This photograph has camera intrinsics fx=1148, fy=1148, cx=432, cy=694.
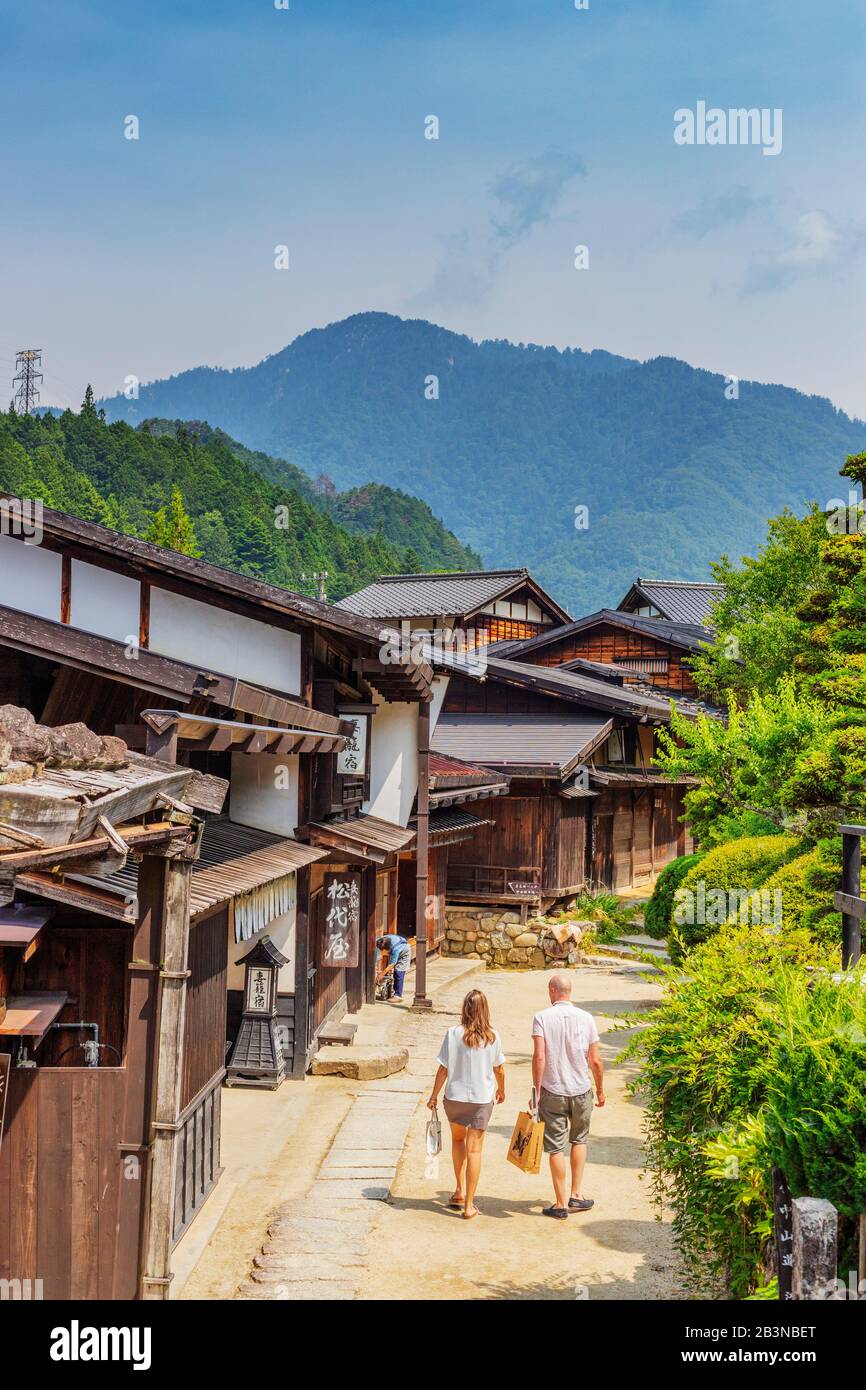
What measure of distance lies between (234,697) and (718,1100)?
4939mm

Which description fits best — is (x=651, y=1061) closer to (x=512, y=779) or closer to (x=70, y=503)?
(x=512, y=779)

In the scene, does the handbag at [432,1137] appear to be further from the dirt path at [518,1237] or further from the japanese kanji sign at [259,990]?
the japanese kanji sign at [259,990]

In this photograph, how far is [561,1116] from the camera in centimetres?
934

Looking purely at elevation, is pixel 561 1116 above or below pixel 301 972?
below

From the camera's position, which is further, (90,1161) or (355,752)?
(355,752)

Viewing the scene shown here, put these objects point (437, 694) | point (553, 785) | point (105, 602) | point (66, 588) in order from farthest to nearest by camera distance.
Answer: point (553, 785), point (437, 694), point (105, 602), point (66, 588)

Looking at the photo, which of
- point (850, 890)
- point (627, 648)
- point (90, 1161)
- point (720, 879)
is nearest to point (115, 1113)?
point (90, 1161)

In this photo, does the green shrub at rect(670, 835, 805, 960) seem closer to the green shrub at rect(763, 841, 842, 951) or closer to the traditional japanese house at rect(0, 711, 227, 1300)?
the green shrub at rect(763, 841, 842, 951)

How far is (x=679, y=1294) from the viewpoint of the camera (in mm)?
7762

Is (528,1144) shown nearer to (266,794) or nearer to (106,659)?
(106,659)

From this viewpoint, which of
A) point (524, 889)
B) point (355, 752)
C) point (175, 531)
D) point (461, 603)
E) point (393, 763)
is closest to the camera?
point (355, 752)

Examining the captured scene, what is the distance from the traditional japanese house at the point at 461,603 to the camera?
45781mm

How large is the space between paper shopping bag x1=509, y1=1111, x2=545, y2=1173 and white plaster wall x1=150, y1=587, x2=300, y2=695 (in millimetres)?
6209
